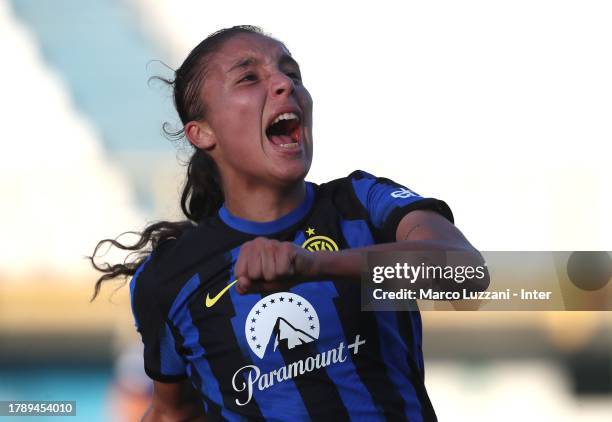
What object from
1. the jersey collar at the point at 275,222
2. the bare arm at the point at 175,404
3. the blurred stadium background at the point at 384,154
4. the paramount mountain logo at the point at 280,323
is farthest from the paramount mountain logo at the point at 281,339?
the blurred stadium background at the point at 384,154

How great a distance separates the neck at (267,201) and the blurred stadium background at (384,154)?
4485 millimetres

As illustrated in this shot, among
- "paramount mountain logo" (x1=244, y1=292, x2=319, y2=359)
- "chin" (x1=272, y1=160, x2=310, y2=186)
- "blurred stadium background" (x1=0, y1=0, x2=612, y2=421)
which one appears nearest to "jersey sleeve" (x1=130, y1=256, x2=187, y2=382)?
"paramount mountain logo" (x1=244, y1=292, x2=319, y2=359)

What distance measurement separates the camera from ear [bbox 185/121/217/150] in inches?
86.0

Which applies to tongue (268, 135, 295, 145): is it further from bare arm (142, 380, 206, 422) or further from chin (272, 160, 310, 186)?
bare arm (142, 380, 206, 422)

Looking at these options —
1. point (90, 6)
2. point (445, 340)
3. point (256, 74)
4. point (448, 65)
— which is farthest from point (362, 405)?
point (90, 6)

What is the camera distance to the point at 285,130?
2180mm

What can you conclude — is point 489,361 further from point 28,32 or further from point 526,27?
point 28,32

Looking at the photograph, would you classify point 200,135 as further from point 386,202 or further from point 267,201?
point 386,202

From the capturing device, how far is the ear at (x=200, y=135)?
7.16 feet

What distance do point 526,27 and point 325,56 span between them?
1515mm

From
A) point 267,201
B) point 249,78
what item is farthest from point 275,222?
point 249,78

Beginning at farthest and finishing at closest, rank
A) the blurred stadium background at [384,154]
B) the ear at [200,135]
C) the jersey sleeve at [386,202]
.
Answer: the blurred stadium background at [384,154] → the ear at [200,135] → the jersey sleeve at [386,202]

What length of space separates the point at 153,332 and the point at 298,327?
14.4 inches

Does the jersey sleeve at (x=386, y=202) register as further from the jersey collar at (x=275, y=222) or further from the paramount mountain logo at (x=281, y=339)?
the paramount mountain logo at (x=281, y=339)
